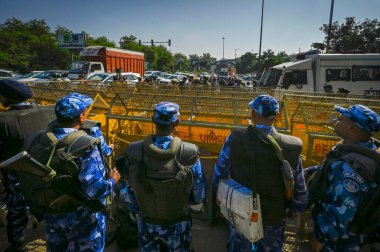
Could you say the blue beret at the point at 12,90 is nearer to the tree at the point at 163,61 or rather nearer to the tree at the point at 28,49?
the tree at the point at 28,49

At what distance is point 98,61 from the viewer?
2219 cm

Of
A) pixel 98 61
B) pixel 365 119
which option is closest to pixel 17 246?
pixel 365 119

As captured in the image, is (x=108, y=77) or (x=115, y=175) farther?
(x=108, y=77)

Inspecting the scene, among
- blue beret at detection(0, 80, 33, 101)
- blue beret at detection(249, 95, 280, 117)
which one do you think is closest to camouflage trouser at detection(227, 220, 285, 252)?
blue beret at detection(249, 95, 280, 117)

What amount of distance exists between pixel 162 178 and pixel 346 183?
1.25 meters

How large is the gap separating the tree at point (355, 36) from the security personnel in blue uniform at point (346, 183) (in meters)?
24.2

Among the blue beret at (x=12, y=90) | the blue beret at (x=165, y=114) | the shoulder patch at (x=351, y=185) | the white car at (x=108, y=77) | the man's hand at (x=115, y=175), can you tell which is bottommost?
the man's hand at (x=115, y=175)

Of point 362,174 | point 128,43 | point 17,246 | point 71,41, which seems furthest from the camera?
point 128,43

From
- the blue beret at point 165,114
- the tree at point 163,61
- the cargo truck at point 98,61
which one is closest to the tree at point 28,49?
the cargo truck at point 98,61

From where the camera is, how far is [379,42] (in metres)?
22.9

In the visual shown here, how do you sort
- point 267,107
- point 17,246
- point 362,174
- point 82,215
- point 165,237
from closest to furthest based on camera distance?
point 362,174, point 267,107, point 165,237, point 82,215, point 17,246

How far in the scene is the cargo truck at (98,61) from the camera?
66.6 feet

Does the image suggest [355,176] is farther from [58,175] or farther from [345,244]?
[58,175]

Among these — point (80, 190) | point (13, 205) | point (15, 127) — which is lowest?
point (13, 205)
